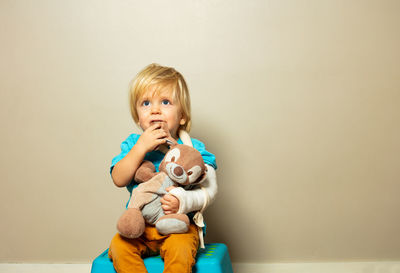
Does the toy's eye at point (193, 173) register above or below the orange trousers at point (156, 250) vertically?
above

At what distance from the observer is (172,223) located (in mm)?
1043

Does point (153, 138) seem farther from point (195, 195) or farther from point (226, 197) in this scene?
point (226, 197)

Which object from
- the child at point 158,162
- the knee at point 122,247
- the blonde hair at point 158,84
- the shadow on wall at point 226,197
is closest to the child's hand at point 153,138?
the child at point 158,162

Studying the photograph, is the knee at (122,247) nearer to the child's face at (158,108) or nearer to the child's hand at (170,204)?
the child's hand at (170,204)

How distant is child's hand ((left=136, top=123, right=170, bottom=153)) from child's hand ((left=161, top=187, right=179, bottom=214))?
0.15 meters

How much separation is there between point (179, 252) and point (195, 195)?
6.3 inches

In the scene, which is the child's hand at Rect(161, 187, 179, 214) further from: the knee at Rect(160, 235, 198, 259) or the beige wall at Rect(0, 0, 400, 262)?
the beige wall at Rect(0, 0, 400, 262)

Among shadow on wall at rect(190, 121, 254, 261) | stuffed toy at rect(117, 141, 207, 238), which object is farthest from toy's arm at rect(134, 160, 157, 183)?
shadow on wall at rect(190, 121, 254, 261)

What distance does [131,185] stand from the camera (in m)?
1.21

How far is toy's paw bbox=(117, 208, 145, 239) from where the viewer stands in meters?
1.01

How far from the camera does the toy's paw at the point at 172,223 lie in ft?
3.42

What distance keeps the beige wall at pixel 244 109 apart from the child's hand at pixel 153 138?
0.48 meters

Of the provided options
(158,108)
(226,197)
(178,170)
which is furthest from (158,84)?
(226,197)

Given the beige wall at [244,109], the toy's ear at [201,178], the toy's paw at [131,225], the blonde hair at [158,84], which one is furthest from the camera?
the beige wall at [244,109]
